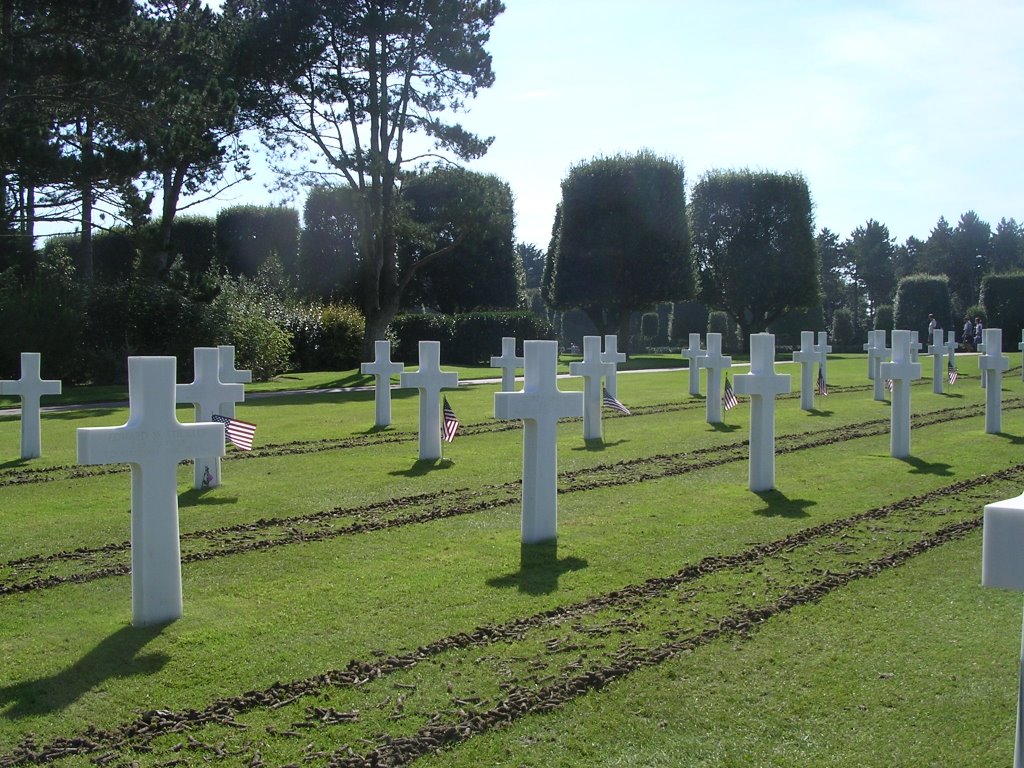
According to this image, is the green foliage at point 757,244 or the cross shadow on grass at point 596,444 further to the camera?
the green foliage at point 757,244

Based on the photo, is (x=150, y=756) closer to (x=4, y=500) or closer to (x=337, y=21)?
(x=4, y=500)

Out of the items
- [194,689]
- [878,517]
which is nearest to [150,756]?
[194,689]

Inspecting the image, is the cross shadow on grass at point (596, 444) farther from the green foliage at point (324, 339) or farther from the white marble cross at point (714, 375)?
the green foliage at point (324, 339)

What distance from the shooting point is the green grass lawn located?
447 cm

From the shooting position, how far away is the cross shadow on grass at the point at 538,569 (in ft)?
22.5

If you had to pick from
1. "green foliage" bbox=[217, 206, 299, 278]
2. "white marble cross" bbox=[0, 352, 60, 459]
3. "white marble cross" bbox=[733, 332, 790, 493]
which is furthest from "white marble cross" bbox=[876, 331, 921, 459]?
"green foliage" bbox=[217, 206, 299, 278]

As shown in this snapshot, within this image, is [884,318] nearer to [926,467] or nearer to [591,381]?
[591,381]

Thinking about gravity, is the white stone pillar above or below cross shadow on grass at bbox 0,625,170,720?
above

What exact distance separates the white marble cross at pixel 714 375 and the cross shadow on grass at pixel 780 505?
22.3 feet

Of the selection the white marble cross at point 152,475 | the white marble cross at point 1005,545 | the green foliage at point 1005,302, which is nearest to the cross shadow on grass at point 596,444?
the white marble cross at point 152,475

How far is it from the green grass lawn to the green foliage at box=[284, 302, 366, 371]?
Answer: 22778 mm

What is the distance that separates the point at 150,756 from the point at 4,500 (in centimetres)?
710

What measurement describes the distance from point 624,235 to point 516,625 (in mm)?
37424

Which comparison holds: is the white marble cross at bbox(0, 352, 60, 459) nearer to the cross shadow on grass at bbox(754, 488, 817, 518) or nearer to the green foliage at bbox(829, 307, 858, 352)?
the cross shadow on grass at bbox(754, 488, 817, 518)
